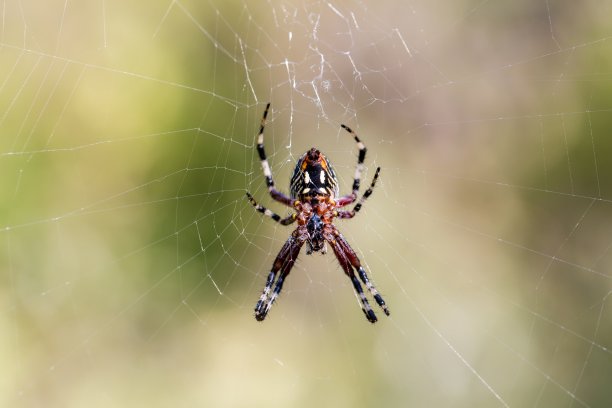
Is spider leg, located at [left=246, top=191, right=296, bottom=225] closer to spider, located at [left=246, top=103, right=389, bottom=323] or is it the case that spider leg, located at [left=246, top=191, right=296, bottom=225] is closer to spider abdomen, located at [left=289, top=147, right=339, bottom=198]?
spider, located at [left=246, top=103, right=389, bottom=323]

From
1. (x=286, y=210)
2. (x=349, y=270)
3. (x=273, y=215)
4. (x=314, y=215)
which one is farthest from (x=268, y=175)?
(x=286, y=210)

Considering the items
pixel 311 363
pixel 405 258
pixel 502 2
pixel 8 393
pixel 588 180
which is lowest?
pixel 8 393

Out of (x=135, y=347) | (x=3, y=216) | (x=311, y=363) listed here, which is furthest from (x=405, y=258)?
(x=3, y=216)

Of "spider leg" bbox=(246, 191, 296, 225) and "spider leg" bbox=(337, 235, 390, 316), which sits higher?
"spider leg" bbox=(246, 191, 296, 225)

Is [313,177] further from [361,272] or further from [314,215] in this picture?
[361,272]

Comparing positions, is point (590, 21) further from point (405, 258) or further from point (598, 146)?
point (405, 258)

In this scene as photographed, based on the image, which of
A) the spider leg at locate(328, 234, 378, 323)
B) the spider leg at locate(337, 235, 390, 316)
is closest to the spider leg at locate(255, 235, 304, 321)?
the spider leg at locate(328, 234, 378, 323)

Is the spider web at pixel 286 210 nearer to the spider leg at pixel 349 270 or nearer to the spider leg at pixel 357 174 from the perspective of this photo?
the spider leg at pixel 349 270

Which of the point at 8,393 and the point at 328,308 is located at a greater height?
the point at 328,308

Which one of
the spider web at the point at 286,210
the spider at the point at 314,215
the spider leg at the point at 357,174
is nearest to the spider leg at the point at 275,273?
the spider at the point at 314,215
